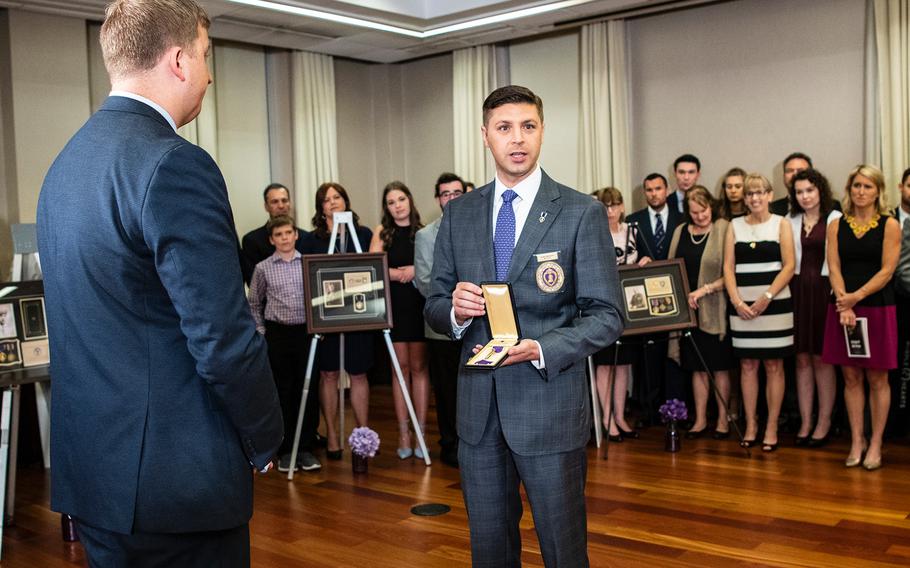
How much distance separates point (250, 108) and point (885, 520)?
690cm

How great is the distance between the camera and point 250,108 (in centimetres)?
902

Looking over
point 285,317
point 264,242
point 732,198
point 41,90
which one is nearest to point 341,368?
point 285,317

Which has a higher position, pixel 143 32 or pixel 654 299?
pixel 143 32

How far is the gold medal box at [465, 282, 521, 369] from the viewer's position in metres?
2.30

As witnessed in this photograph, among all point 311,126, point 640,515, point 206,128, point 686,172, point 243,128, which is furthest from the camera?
point 311,126

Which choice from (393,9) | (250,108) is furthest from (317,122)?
(393,9)

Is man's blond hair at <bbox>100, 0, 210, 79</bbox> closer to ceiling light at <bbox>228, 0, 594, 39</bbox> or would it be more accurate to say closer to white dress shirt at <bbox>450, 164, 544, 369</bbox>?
white dress shirt at <bbox>450, 164, 544, 369</bbox>

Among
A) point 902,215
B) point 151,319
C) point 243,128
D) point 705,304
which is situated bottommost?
point 705,304

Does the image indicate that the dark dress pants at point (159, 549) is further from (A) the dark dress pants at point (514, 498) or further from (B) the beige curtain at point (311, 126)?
(B) the beige curtain at point (311, 126)

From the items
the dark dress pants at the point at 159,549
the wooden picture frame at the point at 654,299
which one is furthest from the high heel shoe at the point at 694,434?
the dark dress pants at the point at 159,549

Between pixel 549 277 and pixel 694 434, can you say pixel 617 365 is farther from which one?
pixel 549 277

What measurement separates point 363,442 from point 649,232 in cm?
296

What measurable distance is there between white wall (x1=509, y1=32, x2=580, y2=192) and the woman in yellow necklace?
3.69 metres

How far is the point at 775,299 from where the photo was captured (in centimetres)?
602
